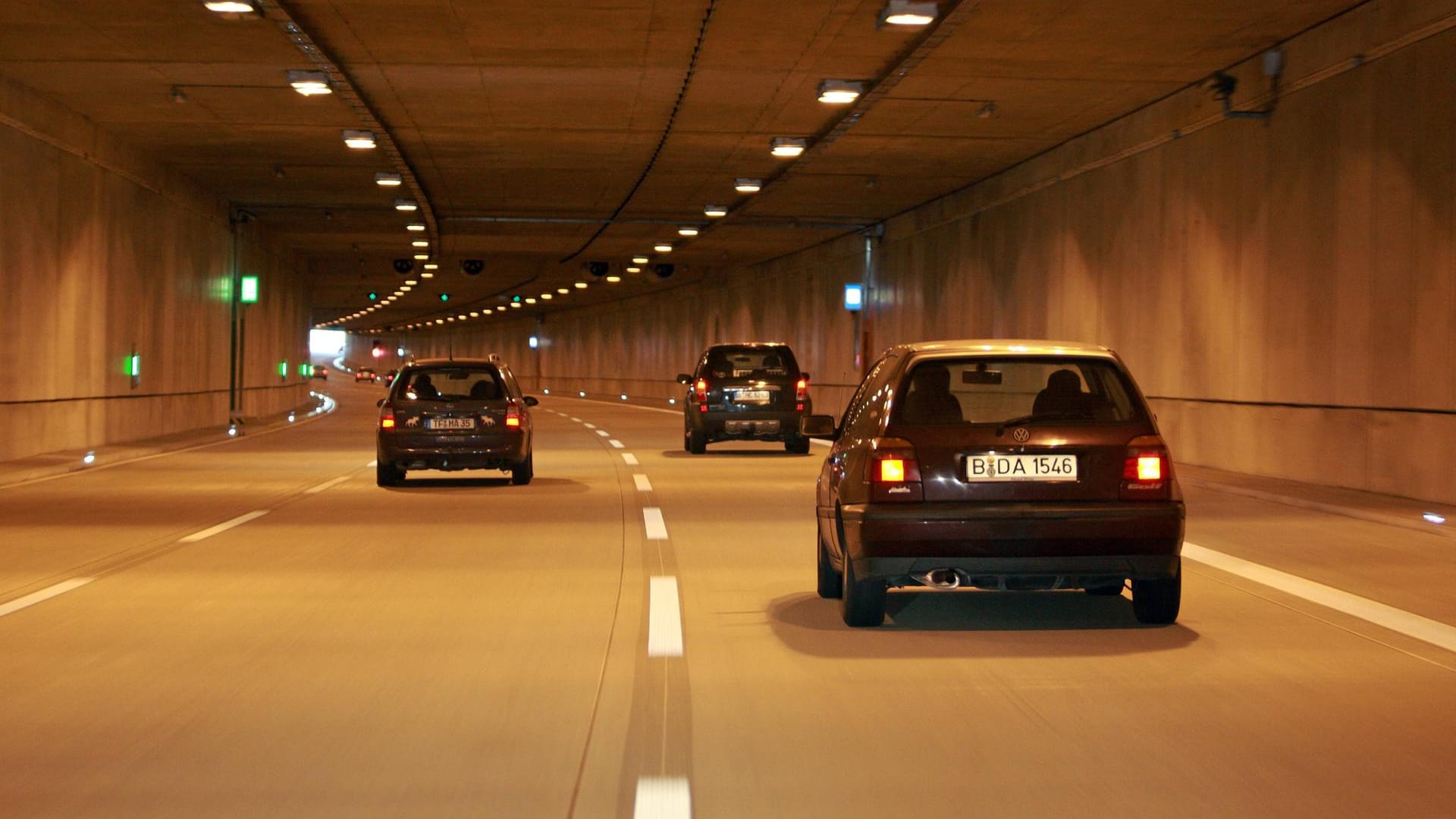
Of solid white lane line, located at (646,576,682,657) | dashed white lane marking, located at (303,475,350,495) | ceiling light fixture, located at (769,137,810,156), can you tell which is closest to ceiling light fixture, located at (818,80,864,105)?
ceiling light fixture, located at (769,137,810,156)

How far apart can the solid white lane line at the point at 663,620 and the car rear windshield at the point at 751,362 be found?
51.7 feet

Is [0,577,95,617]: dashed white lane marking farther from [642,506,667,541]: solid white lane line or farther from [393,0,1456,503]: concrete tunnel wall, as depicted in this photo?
[393,0,1456,503]: concrete tunnel wall

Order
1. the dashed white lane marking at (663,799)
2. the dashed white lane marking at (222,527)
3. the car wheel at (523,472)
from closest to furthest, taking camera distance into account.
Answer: the dashed white lane marking at (663,799) < the dashed white lane marking at (222,527) < the car wheel at (523,472)

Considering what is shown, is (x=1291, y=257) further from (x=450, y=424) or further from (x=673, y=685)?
(x=673, y=685)

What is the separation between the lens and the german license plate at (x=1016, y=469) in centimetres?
845

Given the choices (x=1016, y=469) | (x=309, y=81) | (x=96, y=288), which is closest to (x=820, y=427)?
(x=1016, y=469)

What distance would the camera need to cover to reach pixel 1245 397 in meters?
21.0

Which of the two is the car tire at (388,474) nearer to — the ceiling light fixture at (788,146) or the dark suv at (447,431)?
the dark suv at (447,431)

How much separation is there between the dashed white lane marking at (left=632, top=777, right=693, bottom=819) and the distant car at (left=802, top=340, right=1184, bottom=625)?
310cm

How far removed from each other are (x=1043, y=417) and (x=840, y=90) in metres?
13.4

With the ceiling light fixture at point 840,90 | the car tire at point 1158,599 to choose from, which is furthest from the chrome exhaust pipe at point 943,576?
the ceiling light fixture at point 840,90

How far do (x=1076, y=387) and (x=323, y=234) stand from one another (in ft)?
131

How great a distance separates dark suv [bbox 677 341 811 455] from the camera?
26500 millimetres

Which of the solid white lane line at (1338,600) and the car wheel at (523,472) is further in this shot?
the car wheel at (523,472)
